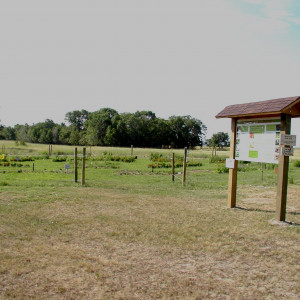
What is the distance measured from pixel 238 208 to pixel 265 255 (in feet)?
11.5

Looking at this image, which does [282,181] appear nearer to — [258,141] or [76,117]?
[258,141]

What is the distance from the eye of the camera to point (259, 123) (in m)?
7.81

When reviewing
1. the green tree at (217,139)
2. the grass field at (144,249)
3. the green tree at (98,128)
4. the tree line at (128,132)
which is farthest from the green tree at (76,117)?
the grass field at (144,249)

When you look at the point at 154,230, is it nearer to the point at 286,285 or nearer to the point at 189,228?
the point at 189,228

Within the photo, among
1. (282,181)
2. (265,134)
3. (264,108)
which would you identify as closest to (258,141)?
(265,134)

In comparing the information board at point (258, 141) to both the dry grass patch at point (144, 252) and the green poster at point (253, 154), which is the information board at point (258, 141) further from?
the dry grass patch at point (144, 252)

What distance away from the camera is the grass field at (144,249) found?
149 inches

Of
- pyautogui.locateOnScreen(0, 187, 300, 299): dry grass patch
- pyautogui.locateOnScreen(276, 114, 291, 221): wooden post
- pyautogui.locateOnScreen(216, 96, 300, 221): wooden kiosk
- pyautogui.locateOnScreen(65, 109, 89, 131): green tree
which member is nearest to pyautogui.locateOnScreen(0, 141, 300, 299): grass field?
pyautogui.locateOnScreen(0, 187, 300, 299): dry grass patch

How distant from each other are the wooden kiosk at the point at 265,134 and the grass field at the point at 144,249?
0.93 m

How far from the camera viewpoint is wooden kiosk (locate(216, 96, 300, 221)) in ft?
22.7

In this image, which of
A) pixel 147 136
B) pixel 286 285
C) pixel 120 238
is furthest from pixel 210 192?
pixel 147 136

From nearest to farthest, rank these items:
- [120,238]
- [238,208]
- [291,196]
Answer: [120,238]
[238,208]
[291,196]

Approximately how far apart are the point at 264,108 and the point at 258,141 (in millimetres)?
881

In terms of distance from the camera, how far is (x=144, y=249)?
16.8ft
